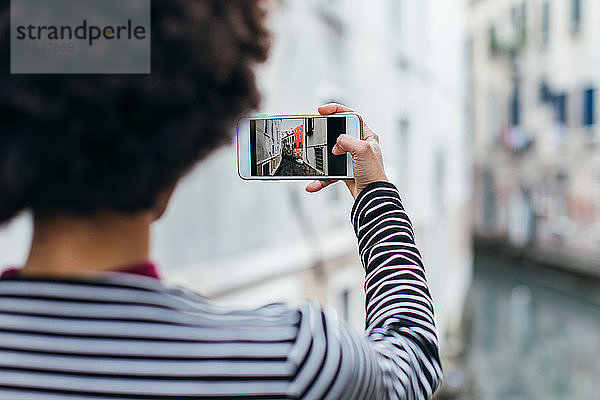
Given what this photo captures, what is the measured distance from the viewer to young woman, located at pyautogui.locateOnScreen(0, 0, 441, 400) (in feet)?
0.87

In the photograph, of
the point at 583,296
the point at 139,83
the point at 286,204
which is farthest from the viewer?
the point at 583,296

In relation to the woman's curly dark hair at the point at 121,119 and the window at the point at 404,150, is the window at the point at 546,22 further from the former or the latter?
the woman's curly dark hair at the point at 121,119

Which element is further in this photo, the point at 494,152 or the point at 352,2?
the point at 494,152

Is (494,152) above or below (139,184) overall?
above

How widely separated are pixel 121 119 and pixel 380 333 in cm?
15

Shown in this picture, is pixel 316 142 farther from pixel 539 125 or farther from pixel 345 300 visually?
pixel 539 125

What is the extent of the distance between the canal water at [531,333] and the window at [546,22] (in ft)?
8.33

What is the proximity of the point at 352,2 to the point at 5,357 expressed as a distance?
2045 millimetres

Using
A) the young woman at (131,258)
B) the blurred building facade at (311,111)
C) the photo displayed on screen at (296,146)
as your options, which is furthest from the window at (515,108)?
the young woman at (131,258)

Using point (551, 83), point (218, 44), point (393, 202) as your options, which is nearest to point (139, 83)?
point (218, 44)

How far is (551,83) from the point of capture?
7.54 meters

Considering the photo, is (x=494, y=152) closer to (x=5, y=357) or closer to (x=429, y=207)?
(x=429, y=207)

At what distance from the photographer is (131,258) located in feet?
0.96

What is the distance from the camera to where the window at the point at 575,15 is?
675 cm
